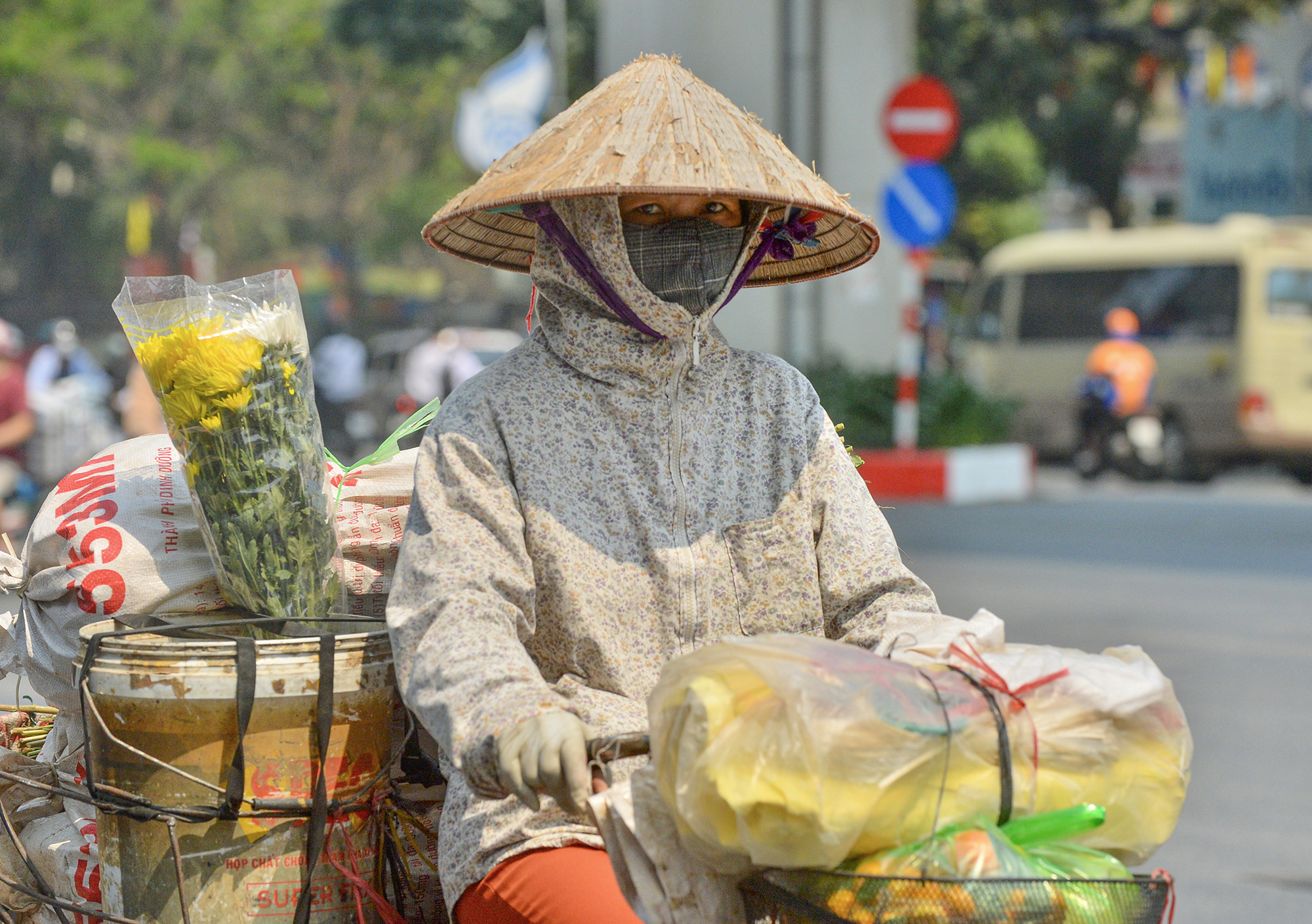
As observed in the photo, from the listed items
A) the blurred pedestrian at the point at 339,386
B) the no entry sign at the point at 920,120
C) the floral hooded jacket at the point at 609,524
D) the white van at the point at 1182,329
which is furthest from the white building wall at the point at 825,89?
the floral hooded jacket at the point at 609,524

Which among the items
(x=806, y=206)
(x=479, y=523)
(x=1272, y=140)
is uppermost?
(x=806, y=206)

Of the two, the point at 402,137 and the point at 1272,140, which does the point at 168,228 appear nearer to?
the point at 402,137

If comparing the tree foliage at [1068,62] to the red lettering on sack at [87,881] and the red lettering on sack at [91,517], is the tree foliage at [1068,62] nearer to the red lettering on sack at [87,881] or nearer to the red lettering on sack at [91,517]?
the red lettering on sack at [91,517]

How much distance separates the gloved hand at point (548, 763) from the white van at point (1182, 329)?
16296 mm

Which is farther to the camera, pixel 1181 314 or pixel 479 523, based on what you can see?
pixel 1181 314

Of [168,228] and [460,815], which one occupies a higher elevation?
[460,815]

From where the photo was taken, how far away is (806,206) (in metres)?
2.10

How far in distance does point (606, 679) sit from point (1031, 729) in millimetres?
632

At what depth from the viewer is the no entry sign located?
12.6 m

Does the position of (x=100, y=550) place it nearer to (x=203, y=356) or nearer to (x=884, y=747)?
(x=203, y=356)

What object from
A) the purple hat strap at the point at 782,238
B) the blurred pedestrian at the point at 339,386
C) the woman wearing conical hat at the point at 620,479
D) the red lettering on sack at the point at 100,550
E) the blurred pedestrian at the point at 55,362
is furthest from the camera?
the blurred pedestrian at the point at 339,386

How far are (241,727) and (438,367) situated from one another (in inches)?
535

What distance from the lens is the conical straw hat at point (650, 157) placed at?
1988 millimetres

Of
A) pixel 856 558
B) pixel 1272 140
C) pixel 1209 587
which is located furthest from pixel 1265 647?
pixel 1272 140
